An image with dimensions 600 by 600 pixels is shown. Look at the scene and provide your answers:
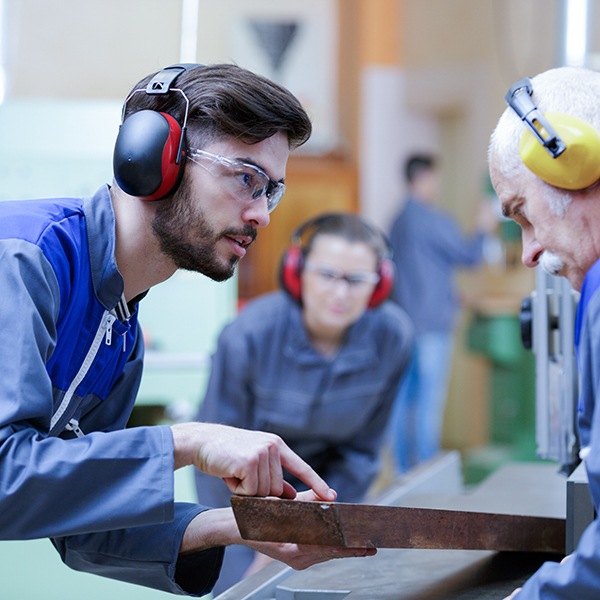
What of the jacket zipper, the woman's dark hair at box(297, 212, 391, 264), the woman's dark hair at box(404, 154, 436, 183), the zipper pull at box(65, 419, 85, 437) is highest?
the woman's dark hair at box(404, 154, 436, 183)

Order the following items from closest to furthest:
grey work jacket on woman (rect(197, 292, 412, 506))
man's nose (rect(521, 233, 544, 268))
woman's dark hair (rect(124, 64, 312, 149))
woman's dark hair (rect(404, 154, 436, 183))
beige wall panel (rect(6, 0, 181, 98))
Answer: man's nose (rect(521, 233, 544, 268)) < woman's dark hair (rect(124, 64, 312, 149)) < grey work jacket on woman (rect(197, 292, 412, 506)) < beige wall panel (rect(6, 0, 181, 98)) < woman's dark hair (rect(404, 154, 436, 183))

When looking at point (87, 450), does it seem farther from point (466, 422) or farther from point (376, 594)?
point (466, 422)

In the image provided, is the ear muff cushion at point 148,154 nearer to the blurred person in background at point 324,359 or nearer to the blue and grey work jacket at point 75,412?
the blue and grey work jacket at point 75,412

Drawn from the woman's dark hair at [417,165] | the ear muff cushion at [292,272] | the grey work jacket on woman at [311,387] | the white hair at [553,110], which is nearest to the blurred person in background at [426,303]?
the woman's dark hair at [417,165]

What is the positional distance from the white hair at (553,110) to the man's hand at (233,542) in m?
0.45

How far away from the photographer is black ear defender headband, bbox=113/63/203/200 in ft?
3.70

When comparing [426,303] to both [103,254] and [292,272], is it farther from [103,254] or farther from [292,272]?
[103,254]

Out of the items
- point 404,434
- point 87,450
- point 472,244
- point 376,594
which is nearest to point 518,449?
point 404,434

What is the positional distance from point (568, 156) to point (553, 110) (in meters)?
0.08

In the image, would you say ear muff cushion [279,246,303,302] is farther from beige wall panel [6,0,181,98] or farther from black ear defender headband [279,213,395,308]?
beige wall panel [6,0,181,98]

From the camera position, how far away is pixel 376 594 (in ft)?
3.98

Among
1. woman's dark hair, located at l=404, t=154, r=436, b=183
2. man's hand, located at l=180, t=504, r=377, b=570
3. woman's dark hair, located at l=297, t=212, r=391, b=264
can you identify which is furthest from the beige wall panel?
man's hand, located at l=180, t=504, r=377, b=570

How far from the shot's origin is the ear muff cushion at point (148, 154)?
1.13m

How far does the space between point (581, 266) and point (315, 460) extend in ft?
4.74
